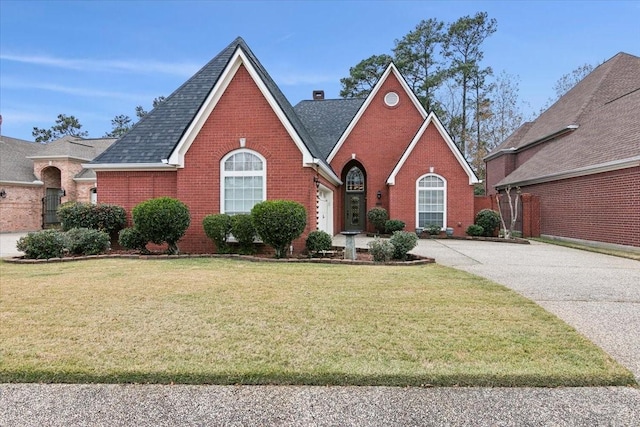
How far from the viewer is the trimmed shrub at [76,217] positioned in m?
12.0

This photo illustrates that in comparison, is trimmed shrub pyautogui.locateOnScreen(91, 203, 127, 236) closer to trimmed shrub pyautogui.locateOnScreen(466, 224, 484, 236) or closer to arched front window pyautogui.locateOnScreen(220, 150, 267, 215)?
arched front window pyautogui.locateOnScreen(220, 150, 267, 215)

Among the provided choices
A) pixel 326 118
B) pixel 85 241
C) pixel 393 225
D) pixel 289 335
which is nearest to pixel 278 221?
pixel 85 241

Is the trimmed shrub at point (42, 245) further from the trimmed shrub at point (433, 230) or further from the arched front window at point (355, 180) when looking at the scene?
the trimmed shrub at point (433, 230)

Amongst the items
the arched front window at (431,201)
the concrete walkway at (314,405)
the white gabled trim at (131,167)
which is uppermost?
Answer: the white gabled trim at (131,167)

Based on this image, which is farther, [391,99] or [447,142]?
[391,99]

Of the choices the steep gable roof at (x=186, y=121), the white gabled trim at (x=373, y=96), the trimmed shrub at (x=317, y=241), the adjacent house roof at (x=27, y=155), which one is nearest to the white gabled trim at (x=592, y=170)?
the white gabled trim at (x=373, y=96)

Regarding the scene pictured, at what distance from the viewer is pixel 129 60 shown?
24.9 meters

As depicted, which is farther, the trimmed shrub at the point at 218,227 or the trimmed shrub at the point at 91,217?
the trimmed shrub at the point at 91,217

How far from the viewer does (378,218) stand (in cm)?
2003

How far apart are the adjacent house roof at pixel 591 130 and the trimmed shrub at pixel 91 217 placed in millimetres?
17376

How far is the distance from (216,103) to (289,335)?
958 cm

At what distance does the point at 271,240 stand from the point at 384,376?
7453mm

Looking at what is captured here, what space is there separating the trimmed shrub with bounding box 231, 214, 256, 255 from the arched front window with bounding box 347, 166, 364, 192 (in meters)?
11.7

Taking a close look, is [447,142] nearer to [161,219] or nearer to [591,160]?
[591,160]
